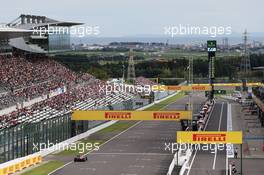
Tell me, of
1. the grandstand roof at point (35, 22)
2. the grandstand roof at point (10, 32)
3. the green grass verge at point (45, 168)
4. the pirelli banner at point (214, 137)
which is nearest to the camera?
the pirelli banner at point (214, 137)

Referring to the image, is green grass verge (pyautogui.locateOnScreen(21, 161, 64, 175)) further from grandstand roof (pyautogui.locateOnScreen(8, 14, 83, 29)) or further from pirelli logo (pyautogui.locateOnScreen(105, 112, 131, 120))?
grandstand roof (pyautogui.locateOnScreen(8, 14, 83, 29))

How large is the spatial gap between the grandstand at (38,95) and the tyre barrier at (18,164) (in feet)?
2.90

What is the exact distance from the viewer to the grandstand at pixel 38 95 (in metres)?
48.5

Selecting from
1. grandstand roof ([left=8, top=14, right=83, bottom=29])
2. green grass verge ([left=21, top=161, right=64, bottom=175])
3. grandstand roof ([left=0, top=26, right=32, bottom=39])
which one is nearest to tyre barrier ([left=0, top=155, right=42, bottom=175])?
green grass verge ([left=21, top=161, right=64, bottom=175])

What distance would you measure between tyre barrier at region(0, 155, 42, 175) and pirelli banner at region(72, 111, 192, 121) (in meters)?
11.8

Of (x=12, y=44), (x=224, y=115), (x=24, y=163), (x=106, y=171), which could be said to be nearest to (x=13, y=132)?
(x=24, y=163)

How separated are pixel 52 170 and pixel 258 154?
16395mm

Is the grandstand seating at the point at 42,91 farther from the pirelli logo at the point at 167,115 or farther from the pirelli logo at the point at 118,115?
the pirelli logo at the point at 167,115

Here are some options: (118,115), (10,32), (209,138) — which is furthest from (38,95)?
(209,138)

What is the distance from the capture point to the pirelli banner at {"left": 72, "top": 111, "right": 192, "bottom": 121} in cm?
5872

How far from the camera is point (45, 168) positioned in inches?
1753

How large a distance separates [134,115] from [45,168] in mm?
15965

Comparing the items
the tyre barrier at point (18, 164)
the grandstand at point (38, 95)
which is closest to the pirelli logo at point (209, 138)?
the tyre barrier at point (18, 164)

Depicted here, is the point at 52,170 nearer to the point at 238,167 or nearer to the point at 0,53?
the point at 238,167
